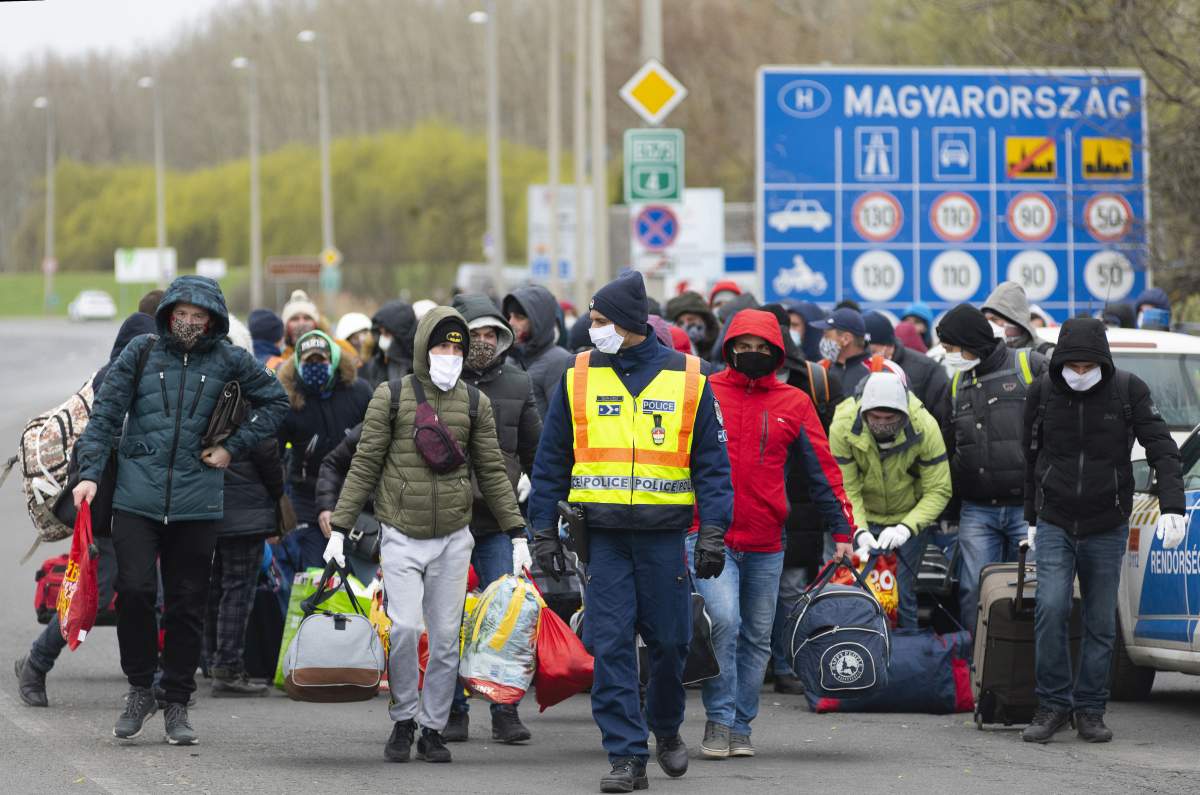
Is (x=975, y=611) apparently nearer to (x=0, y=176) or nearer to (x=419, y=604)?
(x=419, y=604)

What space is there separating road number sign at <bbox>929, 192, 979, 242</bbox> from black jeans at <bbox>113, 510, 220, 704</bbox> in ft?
46.8

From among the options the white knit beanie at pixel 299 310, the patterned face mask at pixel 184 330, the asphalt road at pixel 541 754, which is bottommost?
the asphalt road at pixel 541 754

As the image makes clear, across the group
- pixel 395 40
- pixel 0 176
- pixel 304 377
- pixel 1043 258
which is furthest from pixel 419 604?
pixel 0 176

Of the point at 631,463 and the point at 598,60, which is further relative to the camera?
the point at 598,60

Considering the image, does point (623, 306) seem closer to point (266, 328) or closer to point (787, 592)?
point (787, 592)

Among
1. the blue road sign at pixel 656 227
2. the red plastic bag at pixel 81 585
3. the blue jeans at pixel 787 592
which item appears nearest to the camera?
the red plastic bag at pixel 81 585

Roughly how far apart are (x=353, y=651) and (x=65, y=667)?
3499 millimetres

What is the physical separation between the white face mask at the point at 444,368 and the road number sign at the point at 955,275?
Answer: 45.2 feet

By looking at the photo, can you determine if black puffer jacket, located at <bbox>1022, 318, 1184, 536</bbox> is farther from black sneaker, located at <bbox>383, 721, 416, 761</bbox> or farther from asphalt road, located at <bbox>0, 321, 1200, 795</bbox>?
black sneaker, located at <bbox>383, 721, 416, 761</bbox>

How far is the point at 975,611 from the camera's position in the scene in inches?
415

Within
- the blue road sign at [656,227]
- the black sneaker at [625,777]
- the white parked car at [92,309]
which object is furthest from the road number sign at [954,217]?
the white parked car at [92,309]

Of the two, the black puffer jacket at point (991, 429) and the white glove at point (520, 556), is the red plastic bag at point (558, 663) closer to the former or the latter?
the white glove at point (520, 556)

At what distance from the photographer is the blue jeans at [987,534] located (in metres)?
10.3

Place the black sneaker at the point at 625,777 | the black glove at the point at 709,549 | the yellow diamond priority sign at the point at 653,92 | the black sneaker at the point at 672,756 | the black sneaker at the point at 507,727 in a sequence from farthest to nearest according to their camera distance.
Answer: the yellow diamond priority sign at the point at 653,92, the black sneaker at the point at 507,727, the black sneaker at the point at 672,756, the black glove at the point at 709,549, the black sneaker at the point at 625,777
